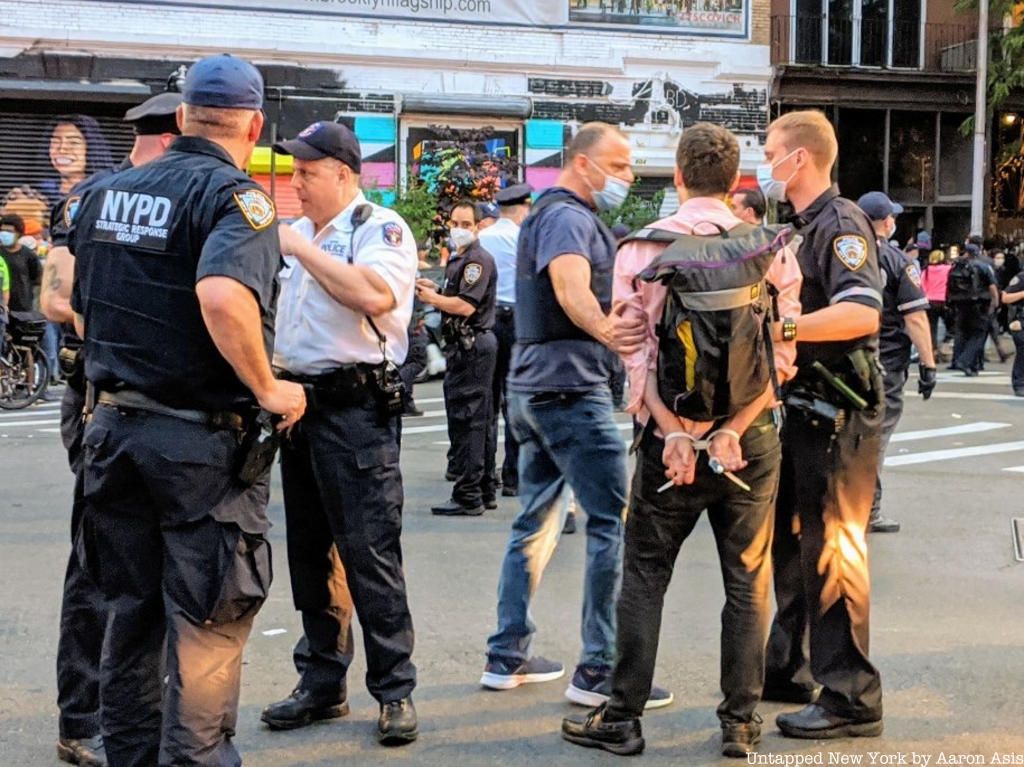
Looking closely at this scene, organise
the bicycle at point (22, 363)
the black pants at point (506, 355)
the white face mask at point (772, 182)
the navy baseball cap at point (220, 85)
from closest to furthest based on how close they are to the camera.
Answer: the navy baseball cap at point (220, 85) → the white face mask at point (772, 182) → the black pants at point (506, 355) → the bicycle at point (22, 363)

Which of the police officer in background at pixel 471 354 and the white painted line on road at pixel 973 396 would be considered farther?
the white painted line on road at pixel 973 396

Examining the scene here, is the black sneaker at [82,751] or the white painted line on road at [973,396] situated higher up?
the black sneaker at [82,751]

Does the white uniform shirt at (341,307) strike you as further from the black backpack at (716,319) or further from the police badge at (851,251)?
the police badge at (851,251)

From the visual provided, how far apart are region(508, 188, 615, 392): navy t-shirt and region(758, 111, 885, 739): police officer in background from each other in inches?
27.8

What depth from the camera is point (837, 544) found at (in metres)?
4.68

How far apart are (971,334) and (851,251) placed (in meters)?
15.5

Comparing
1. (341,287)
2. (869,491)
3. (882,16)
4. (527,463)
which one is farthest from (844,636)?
(882,16)

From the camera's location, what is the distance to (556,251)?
4.94 metres

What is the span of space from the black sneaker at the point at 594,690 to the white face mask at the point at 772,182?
72.2 inches

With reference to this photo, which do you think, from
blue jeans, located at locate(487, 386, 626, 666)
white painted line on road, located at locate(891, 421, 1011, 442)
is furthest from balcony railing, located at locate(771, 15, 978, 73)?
blue jeans, located at locate(487, 386, 626, 666)

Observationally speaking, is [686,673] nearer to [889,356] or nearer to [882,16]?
[889,356]

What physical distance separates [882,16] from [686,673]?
88.1 ft

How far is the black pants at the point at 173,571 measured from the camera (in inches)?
144

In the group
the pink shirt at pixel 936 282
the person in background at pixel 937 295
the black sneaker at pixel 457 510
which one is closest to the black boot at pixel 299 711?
the black sneaker at pixel 457 510
